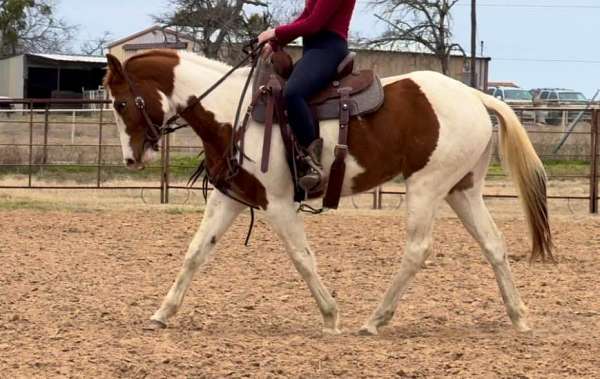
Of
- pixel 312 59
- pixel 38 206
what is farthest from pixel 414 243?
pixel 38 206

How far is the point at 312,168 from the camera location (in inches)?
216

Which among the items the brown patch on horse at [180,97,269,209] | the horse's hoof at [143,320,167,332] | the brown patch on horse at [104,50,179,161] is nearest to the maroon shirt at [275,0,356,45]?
the brown patch on horse at [180,97,269,209]

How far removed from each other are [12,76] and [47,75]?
1.76 metres

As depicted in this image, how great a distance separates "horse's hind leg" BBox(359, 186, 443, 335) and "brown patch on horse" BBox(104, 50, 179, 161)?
1655 millimetres

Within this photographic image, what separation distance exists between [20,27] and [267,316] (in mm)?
53890

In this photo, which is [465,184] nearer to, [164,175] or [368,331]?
[368,331]

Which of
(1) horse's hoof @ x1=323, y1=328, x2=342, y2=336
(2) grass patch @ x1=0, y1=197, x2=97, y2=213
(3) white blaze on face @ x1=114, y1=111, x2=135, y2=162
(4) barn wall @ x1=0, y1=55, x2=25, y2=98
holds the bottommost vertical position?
(2) grass patch @ x1=0, y1=197, x2=97, y2=213

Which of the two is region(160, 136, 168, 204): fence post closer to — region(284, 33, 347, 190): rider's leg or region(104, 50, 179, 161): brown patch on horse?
region(104, 50, 179, 161): brown patch on horse

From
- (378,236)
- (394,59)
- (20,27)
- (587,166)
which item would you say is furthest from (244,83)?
(20,27)

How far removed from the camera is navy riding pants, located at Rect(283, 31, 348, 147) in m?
5.46

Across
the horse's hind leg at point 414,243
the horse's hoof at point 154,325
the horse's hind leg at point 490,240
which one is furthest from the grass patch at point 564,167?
the horse's hoof at point 154,325

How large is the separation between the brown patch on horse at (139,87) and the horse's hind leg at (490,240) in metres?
1.96

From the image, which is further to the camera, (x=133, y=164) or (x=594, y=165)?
(x=594, y=165)

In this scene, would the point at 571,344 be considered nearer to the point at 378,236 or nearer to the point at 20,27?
the point at 378,236
